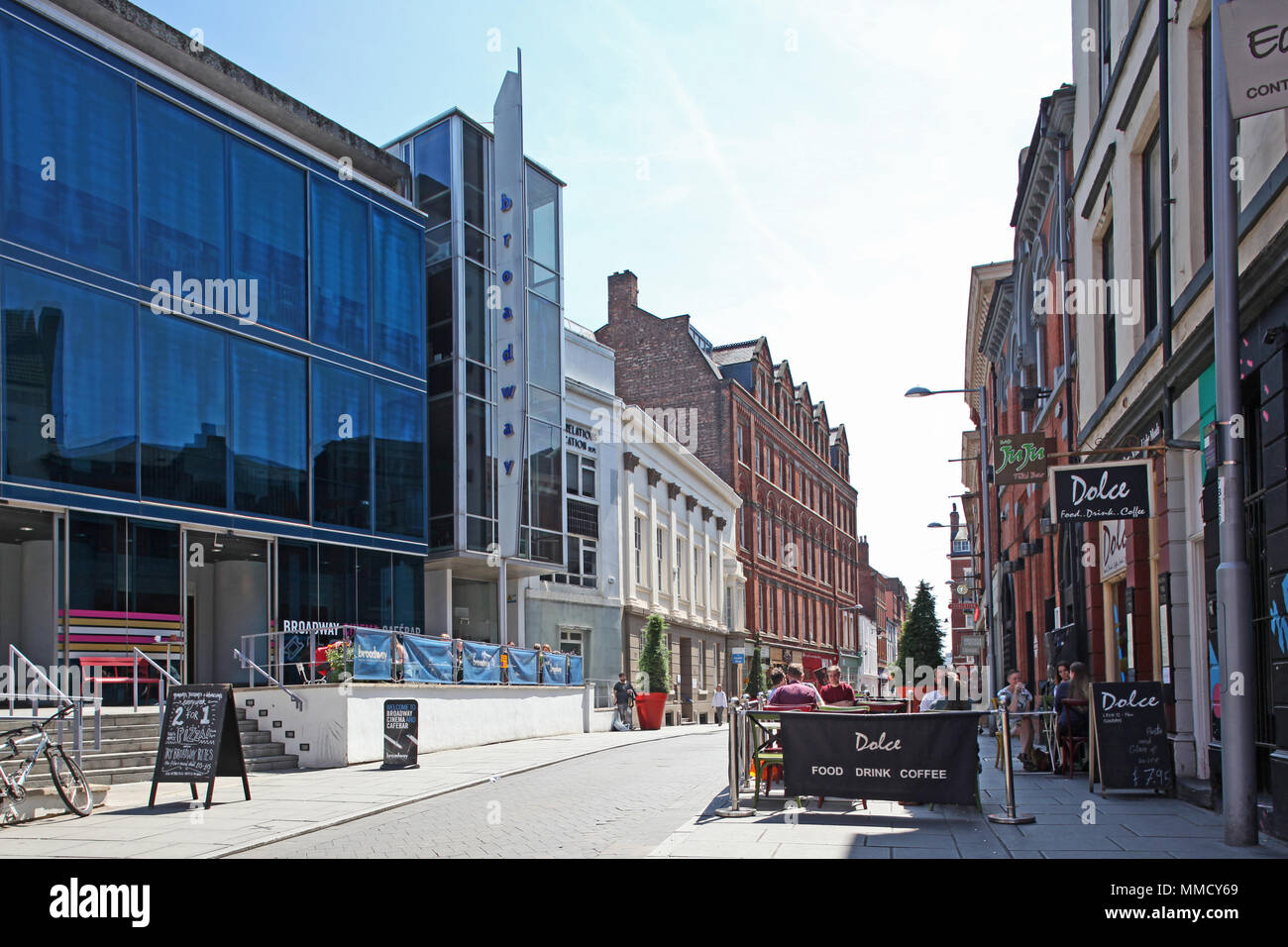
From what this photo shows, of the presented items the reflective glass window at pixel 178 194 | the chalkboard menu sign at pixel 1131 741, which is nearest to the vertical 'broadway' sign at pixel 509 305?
the reflective glass window at pixel 178 194

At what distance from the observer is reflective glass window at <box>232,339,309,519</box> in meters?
21.9

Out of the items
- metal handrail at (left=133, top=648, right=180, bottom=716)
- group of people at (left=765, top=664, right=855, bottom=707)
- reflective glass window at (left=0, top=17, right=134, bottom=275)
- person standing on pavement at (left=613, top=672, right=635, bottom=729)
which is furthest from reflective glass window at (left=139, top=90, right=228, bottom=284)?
person standing on pavement at (left=613, top=672, right=635, bottom=729)

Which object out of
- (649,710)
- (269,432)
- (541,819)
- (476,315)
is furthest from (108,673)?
(649,710)

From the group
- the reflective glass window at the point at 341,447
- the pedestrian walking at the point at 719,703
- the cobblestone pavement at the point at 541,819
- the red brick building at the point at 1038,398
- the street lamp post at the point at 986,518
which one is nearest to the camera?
the cobblestone pavement at the point at 541,819

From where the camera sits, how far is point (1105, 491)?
42.5 ft

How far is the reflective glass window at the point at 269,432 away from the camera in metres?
21.9

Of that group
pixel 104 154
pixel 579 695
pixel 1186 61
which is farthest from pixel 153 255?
pixel 1186 61

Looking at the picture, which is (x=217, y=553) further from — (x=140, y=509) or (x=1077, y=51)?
(x=1077, y=51)

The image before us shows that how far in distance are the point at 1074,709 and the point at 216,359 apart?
53.1 ft

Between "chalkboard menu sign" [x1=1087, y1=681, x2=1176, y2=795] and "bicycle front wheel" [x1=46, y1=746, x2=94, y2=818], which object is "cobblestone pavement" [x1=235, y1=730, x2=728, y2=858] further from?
"chalkboard menu sign" [x1=1087, y1=681, x2=1176, y2=795]

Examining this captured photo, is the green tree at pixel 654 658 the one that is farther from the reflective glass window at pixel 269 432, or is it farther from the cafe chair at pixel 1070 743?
the cafe chair at pixel 1070 743

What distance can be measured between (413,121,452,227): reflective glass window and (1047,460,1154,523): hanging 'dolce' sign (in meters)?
19.9

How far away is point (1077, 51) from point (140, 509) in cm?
1781

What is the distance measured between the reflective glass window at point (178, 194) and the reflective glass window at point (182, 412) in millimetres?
1075
